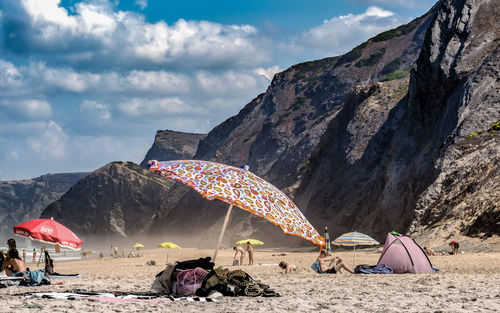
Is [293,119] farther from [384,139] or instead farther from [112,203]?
[112,203]

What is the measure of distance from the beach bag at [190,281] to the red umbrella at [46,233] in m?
5.03

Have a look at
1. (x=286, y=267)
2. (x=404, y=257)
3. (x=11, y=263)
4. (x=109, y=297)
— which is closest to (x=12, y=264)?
(x=11, y=263)

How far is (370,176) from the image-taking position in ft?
145

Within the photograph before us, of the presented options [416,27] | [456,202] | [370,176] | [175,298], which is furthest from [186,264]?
[416,27]

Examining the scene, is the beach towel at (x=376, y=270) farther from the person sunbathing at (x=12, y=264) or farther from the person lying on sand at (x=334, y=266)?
the person sunbathing at (x=12, y=264)

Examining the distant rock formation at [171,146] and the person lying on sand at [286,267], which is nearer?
the person lying on sand at [286,267]

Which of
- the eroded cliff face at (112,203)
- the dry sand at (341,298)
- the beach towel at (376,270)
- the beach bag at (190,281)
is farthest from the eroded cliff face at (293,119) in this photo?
the beach bag at (190,281)

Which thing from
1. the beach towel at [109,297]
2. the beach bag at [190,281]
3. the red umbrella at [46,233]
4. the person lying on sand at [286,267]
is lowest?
the person lying on sand at [286,267]

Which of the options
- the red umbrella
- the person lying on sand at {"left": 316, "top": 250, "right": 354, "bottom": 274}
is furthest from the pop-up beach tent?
the red umbrella

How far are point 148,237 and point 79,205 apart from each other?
3145 centimetres

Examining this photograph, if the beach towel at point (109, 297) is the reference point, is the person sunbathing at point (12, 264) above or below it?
above

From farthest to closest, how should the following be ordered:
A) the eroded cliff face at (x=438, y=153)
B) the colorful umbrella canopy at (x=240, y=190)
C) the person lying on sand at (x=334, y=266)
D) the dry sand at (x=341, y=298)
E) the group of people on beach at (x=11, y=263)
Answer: the eroded cliff face at (x=438, y=153) < the person lying on sand at (x=334, y=266) < the group of people on beach at (x=11, y=263) < the colorful umbrella canopy at (x=240, y=190) < the dry sand at (x=341, y=298)

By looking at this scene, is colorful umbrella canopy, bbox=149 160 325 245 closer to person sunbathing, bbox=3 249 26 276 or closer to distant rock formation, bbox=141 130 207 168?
person sunbathing, bbox=3 249 26 276

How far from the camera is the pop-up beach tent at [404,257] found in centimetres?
1511
